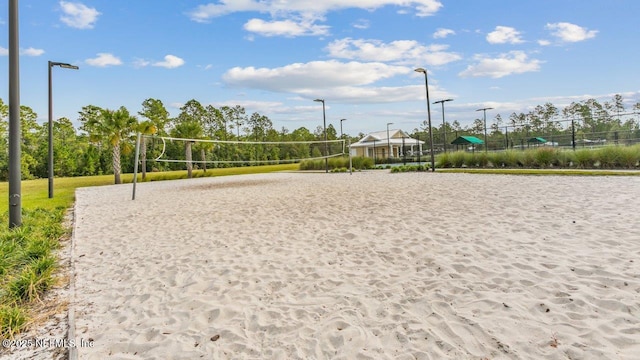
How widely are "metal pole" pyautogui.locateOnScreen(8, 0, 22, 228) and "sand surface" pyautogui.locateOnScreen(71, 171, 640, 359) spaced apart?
3.61 feet

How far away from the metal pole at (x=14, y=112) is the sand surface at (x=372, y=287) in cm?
110

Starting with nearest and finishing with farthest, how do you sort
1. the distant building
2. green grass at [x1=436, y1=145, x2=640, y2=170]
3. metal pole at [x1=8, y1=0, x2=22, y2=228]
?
1. metal pole at [x1=8, y1=0, x2=22, y2=228]
2. green grass at [x1=436, y1=145, x2=640, y2=170]
3. the distant building

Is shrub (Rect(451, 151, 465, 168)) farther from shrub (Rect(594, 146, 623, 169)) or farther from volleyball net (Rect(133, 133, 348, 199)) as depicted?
volleyball net (Rect(133, 133, 348, 199))

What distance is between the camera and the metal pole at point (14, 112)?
5.84 meters

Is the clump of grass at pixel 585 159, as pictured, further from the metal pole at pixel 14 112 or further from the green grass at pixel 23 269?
the metal pole at pixel 14 112

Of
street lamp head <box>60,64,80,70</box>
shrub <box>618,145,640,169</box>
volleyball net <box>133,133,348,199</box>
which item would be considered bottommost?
shrub <box>618,145,640,169</box>

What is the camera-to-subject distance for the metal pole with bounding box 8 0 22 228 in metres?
5.84

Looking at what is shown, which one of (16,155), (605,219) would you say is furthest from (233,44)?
(605,219)

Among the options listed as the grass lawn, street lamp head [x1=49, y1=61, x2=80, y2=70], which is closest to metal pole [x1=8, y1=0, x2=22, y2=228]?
the grass lawn

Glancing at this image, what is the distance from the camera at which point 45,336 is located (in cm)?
260

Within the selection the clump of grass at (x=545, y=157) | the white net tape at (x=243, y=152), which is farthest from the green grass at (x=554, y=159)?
the white net tape at (x=243, y=152)

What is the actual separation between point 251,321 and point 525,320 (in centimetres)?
190

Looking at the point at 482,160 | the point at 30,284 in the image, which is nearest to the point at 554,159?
the point at 482,160

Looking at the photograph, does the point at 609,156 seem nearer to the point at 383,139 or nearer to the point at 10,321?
the point at 10,321
